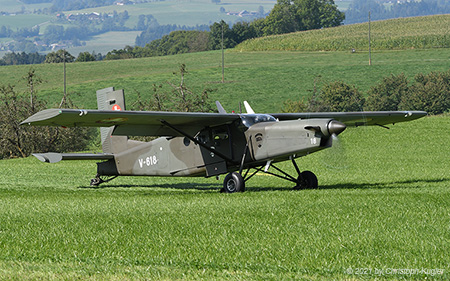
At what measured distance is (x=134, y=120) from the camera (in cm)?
1566

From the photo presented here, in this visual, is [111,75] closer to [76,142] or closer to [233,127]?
[76,142]

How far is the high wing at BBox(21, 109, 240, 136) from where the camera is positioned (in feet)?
45.1

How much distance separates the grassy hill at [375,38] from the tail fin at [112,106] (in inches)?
3490

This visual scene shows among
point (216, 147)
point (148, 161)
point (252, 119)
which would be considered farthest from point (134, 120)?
point (148, 161)

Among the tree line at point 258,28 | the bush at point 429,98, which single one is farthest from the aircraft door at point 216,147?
the tree line at point 258,28

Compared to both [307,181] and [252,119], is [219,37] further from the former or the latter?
[252,119]

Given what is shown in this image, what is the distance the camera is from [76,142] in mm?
44438

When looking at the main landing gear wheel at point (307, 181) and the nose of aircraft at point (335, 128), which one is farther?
the main landing gear wheel at point (307, 181)

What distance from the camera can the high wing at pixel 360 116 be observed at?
18594 millimetres

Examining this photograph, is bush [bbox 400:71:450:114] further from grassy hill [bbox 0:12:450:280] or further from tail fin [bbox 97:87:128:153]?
tail fin [bbox 97:87:128:153]

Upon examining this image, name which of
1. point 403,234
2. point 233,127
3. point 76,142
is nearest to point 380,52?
point 76,142

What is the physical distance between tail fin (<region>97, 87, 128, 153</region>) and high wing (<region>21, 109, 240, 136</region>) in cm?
310

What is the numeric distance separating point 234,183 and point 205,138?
1730 millimetres

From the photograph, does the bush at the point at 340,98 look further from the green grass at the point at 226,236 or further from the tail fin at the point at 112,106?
the green grass at the point at 226,236
